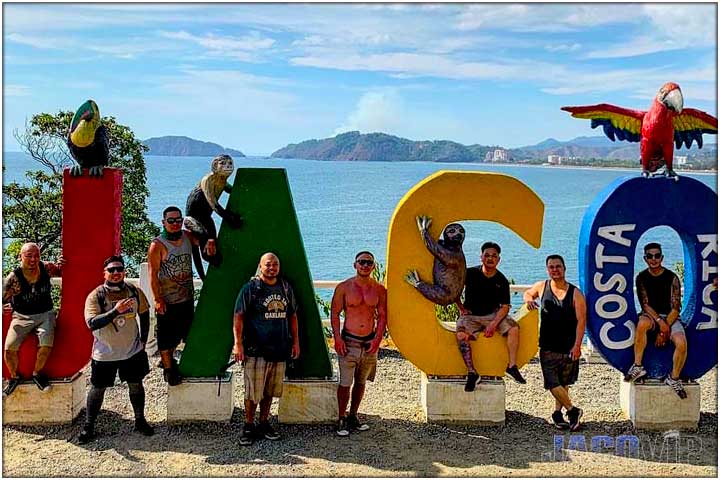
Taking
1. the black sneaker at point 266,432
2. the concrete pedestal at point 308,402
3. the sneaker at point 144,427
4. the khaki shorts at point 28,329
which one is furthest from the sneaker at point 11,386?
the concrete pedestal at point 308,402

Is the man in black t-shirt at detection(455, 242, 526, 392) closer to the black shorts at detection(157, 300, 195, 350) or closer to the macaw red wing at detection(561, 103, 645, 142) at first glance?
the macaw red wing at detection(561, 103, 645, 142)

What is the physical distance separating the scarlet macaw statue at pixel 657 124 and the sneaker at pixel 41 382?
4872 mm

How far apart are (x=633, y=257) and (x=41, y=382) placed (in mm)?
5051

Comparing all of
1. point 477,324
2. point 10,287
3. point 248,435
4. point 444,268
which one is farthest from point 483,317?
point 10,287

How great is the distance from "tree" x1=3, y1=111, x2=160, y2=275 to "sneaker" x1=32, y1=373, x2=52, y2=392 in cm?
511

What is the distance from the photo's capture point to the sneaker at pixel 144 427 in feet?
21.2

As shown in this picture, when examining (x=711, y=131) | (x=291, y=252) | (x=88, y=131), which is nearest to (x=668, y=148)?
(x=711, y=131)

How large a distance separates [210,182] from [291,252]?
34.3 inches

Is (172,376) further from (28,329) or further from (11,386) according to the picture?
(11,386)

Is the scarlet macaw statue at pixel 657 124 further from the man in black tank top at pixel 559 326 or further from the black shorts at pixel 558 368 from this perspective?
the black shorts at pixel 558 368

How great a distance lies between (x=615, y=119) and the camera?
22.2 feet

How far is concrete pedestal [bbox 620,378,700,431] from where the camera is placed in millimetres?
6703

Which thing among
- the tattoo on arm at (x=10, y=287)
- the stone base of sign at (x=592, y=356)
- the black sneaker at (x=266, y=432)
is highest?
the tattoo on arm at (x=10, y=287)

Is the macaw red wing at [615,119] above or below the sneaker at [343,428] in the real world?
above
